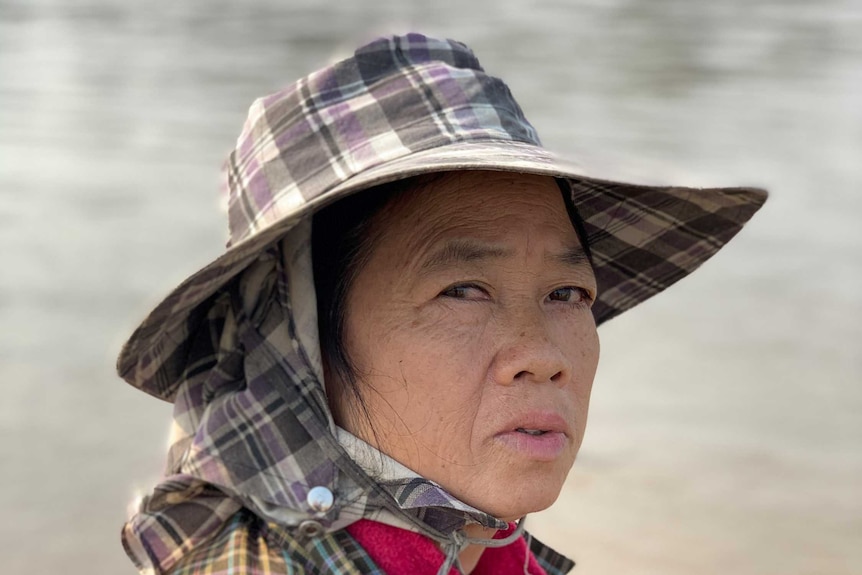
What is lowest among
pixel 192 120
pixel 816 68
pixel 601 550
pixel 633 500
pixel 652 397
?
pixel 601 550

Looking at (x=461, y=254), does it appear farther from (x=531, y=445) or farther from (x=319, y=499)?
(x=319, y=499)

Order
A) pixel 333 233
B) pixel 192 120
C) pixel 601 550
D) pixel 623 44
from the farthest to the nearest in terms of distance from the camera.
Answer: pixel 623 44 < pixel 192 120 < pixel 601 550 < pixel 333 233

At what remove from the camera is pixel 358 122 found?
1.57 m

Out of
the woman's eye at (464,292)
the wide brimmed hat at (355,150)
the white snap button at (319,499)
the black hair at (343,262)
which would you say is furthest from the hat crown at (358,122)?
the white snap button at (319,499)

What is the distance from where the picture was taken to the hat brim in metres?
1.42

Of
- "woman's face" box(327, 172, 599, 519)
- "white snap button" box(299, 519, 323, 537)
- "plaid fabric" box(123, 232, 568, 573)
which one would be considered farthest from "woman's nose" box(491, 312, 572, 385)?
"white snap button" box(299, 519, 323, 537)

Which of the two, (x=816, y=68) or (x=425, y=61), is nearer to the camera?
(x=425, y=61)

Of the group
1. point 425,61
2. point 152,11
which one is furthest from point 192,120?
point 425,61

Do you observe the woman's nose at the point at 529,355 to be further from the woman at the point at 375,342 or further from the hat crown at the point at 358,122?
the hat crown at the point at 358,122

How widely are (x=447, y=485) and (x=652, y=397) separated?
8.51 ft

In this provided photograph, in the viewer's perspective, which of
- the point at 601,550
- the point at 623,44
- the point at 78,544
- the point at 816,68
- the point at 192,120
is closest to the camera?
the point at 78,544

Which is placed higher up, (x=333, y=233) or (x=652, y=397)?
(x=652, y=397)

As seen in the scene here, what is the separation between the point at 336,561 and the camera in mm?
1504

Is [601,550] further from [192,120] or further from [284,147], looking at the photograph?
[192,120]
